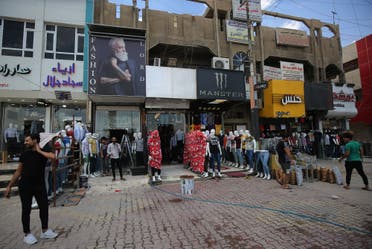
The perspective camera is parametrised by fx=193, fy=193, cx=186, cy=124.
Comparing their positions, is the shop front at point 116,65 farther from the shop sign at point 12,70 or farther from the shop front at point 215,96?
the shop sign at point 12,70

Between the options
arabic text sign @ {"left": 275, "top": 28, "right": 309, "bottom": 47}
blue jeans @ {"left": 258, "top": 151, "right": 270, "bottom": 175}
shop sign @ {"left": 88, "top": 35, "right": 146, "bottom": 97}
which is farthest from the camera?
arabic text sign @ {"left": 275, "top": 28, "right": 309, "bottom": 47}

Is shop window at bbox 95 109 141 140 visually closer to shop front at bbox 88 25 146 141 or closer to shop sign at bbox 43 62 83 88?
shop front at bbox 88 25 146 141

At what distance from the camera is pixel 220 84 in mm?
11250

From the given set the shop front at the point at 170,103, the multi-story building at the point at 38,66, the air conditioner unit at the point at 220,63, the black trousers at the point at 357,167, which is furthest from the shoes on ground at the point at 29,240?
the air conditioner unit at the point at 220,63

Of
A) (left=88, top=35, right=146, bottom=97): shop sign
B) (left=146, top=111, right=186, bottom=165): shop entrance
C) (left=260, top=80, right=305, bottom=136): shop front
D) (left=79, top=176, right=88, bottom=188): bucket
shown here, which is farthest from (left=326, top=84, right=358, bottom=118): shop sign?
(left=79, top=176, right=88, bottom=188): bucket

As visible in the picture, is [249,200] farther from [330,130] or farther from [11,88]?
[330,130]

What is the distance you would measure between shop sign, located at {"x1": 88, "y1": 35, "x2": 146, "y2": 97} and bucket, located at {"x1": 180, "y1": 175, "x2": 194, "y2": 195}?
5.45 m

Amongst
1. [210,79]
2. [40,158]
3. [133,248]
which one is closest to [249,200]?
[133,248]

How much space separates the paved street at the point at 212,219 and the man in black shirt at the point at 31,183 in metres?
0.23

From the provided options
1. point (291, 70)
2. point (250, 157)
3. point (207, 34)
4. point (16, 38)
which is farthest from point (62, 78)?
point (291, 70)

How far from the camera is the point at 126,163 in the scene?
35.7 ft

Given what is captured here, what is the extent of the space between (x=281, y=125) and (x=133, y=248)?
53.7ft

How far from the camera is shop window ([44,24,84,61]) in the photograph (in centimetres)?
1171

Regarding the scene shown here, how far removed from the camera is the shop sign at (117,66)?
934 centimetres
